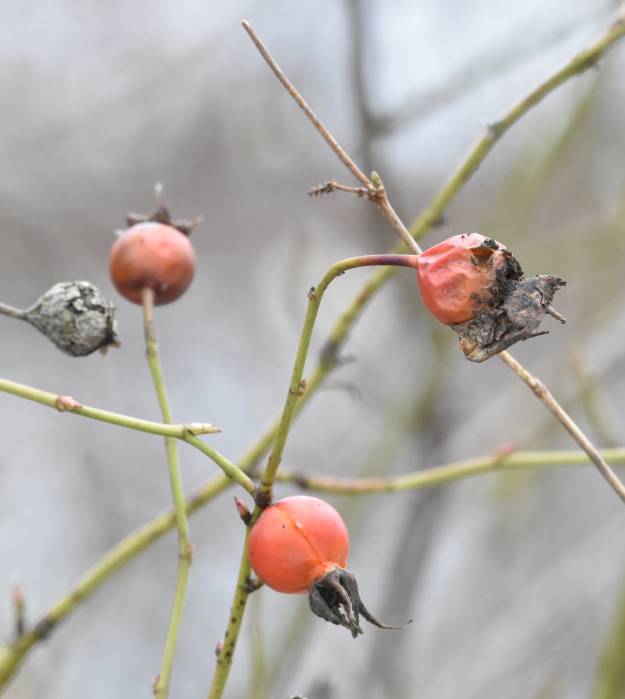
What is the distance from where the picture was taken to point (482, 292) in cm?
73

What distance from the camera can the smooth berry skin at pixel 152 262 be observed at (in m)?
1.07

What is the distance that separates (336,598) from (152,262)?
43 cm

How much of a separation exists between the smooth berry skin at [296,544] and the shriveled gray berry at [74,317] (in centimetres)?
27

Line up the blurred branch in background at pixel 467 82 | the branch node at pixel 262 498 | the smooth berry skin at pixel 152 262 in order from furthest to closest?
the blurred branch in background at pixel 467 82, the smooth berry skin at pixel 152 262, the branch node at pixel 262 498

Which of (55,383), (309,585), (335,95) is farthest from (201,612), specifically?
(309,585)

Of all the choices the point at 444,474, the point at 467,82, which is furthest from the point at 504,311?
the point at 467,82

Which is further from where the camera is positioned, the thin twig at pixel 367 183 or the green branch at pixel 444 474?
the green branch at pixel 444 474

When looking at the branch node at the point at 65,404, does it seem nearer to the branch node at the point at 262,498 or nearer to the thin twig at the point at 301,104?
the branch node at the point at 262,498

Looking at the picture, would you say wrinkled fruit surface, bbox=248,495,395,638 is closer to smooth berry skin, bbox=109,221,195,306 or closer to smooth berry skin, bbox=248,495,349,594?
smooth berry skin, bbox=248,495,349,594

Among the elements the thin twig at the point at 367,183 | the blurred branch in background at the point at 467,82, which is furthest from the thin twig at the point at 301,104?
the blurred branch in background at the point at 467,82

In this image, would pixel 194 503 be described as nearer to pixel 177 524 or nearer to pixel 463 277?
pixel 177 524

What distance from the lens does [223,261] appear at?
16.4ft

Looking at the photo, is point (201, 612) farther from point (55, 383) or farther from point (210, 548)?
point (55, 383)

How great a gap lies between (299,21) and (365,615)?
10.1ft
